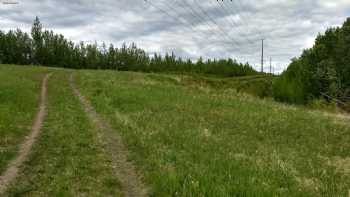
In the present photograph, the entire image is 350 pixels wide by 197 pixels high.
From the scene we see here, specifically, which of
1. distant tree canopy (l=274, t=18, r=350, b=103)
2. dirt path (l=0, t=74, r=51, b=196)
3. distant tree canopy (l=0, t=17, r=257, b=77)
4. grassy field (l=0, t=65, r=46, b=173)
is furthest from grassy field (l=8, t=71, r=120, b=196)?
distant tree canopy (l=0, t=17, r=257, b=77)

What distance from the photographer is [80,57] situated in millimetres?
120812

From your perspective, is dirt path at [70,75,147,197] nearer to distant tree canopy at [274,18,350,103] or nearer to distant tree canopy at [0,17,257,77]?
distant tree canopy at [274,18,350,103]

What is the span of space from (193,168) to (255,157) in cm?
301

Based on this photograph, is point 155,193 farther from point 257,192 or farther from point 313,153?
point 313,153

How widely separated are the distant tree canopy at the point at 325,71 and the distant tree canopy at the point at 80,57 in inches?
2705

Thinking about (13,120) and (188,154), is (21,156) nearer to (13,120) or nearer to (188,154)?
(188,154)

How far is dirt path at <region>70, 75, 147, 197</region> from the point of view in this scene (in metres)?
8.21

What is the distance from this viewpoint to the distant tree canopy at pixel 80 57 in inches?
4208

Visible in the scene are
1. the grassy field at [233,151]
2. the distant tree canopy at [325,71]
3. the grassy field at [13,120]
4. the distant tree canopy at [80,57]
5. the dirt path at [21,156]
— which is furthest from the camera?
the distant tree canopy at [80,57]

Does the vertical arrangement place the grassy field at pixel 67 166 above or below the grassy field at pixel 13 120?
below

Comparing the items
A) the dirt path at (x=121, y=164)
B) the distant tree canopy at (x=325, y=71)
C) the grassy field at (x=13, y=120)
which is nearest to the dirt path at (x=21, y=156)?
the grassy field at (x=13, y=120)

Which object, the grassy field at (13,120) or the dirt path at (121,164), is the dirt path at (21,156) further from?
the dirt path at (121,164)

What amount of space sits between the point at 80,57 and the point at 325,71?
8100 centimetres

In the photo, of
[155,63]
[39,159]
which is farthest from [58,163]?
[155,63]
